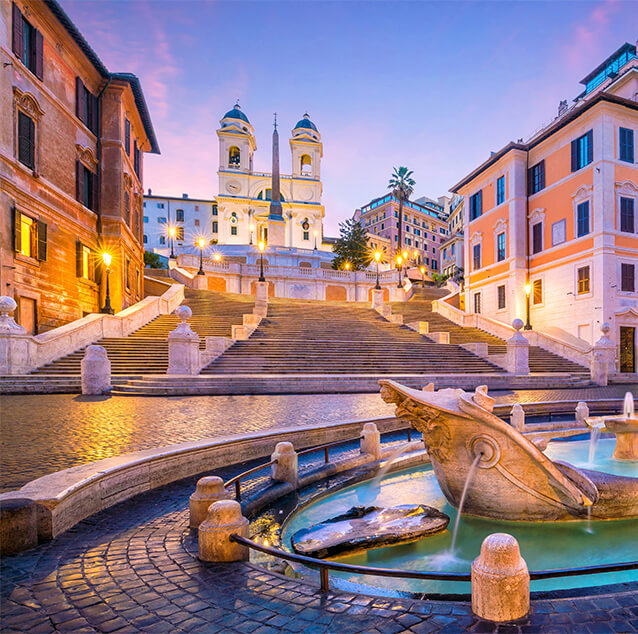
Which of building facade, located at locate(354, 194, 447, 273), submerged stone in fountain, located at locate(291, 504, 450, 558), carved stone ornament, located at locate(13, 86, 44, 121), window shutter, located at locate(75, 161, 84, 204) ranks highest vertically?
building facade, located at locate(354, 194, 447, 273)

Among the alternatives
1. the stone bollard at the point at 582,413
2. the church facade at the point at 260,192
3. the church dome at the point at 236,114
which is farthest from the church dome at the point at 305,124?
the stone bollard at the point at 582,413

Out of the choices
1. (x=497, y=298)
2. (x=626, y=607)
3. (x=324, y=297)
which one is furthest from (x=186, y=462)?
(x=324, y=297)

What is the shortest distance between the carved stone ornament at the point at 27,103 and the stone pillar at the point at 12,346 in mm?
10022

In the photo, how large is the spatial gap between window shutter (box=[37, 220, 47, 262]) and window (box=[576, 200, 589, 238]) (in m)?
29.4

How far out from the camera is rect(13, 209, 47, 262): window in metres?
17.8

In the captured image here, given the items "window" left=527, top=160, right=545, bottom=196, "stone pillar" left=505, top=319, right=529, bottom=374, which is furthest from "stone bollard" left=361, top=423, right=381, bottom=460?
"window" left=527, top=160, right=545, bottom=196

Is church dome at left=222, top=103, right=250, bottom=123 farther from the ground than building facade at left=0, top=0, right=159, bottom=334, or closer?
farther from the ground

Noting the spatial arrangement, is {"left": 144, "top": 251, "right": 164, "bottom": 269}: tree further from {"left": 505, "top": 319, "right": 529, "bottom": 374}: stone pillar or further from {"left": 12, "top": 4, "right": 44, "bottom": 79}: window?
{"left": 505, "top": 319, "right": 529, "bottom": 374}: stone pillar

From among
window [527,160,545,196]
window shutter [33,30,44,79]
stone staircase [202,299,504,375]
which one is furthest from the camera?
window [527,160,545,196]

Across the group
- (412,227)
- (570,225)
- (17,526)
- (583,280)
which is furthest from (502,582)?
(412,227)

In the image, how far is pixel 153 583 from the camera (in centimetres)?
295

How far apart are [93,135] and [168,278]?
1429cm

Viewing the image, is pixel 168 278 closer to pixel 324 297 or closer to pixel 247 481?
pixel 324 297

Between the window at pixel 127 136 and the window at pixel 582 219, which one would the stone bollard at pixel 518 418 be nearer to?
the window at pixel 582 219
